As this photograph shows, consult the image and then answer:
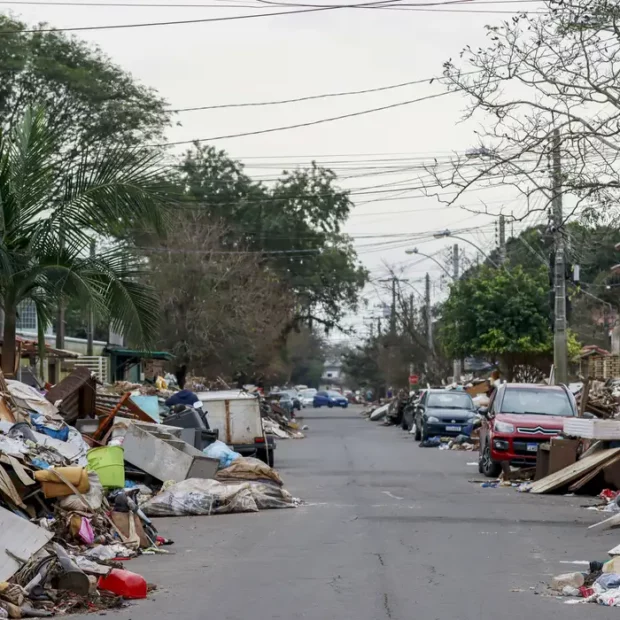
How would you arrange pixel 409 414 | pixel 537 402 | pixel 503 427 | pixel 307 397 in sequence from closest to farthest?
pixel 503 427 → pixel 537 402 → pixel 409 414 → pixel 307 397

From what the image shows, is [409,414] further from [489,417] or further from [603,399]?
[489,417]

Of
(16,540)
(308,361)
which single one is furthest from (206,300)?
(308,361)

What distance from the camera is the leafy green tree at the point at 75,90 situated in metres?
45.7

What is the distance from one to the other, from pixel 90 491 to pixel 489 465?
12264mm

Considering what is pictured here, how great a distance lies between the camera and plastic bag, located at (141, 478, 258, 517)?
16.8m

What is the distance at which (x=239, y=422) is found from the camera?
2561cm

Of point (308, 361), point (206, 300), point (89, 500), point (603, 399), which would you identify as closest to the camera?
point (89, 500)

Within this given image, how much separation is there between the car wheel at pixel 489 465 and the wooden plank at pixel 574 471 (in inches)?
115

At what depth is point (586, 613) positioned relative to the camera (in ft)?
30.6

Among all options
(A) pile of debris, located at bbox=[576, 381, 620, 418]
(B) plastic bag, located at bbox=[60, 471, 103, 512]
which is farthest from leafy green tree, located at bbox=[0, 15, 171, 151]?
(B) plastic bag, located at bbox=[60, 471, 103, 512]

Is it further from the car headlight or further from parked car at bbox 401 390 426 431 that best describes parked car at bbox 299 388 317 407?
the car headlight

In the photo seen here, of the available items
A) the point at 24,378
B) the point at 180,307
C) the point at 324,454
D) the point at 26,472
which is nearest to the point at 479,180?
the point at 26,472

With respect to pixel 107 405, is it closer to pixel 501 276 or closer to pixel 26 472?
pixel 26 472

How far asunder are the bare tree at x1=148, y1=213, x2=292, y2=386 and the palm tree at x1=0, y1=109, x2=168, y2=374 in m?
29.6
